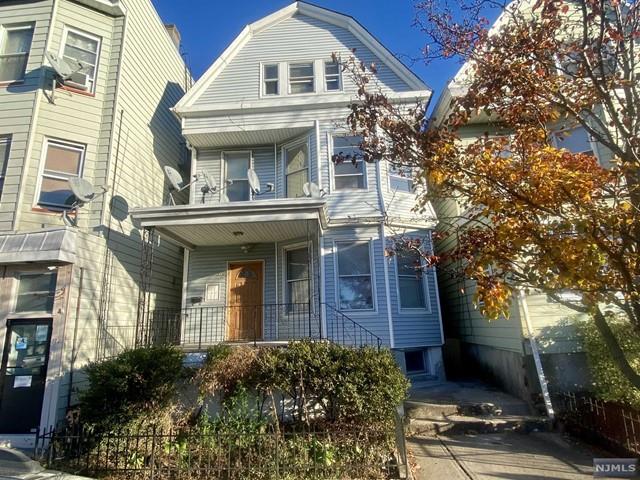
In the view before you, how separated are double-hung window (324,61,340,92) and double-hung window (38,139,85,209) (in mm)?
7112

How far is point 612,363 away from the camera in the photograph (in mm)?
6648

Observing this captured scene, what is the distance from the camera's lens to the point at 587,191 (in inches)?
158

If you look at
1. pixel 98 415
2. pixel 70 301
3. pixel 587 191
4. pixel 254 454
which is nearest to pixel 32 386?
pixel 70 301

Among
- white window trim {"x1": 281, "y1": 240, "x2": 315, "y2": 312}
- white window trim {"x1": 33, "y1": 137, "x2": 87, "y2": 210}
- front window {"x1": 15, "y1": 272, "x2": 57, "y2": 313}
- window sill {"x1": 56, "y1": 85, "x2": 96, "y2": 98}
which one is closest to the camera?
front window {"x1": 15, "y1": 272, "x2": 57, "y2": 313}

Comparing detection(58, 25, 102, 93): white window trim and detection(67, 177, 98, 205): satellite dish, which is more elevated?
detection(58, 25, 102, 93): white window trim

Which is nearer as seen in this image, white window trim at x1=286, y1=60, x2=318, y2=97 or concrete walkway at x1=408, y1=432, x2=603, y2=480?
concrete walkway at x1=408, y1=432, x2=603, y2=480

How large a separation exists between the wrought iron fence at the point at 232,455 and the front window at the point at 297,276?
4920mm

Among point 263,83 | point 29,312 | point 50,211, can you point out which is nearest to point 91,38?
point 263,83

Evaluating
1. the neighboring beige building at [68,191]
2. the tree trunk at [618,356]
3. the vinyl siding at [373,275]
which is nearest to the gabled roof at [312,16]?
the neighboring beige building at [68,191]

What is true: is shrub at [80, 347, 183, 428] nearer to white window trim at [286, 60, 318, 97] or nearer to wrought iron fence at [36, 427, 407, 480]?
wrought iron fence at [36, 427, 407, 480]

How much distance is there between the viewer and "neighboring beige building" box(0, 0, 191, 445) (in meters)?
7.22

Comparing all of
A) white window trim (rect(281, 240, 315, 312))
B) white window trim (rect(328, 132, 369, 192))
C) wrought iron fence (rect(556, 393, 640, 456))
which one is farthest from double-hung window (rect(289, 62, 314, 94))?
wrought iron fence (rect(556, 393, 640, 456))

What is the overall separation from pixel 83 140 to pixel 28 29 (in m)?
3.46

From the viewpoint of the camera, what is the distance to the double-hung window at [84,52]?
9516 millimetres
